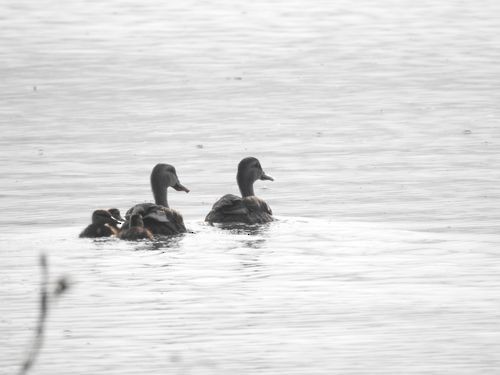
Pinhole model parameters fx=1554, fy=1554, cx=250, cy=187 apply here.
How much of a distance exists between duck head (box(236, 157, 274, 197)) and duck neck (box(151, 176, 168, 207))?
93cm

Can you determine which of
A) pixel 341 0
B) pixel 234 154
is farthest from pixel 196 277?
pixel 341 0

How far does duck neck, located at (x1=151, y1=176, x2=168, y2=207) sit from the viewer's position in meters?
14.0

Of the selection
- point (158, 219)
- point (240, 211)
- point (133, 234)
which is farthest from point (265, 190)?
point (133, 234)

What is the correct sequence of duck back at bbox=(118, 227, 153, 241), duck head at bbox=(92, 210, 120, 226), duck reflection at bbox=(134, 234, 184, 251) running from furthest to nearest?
duck head at bbox=(92, 210, 120, 226), duck back at bbox=(118, 227, 153, 241), duck reflection at bbox=(134, 234, 184, 251)

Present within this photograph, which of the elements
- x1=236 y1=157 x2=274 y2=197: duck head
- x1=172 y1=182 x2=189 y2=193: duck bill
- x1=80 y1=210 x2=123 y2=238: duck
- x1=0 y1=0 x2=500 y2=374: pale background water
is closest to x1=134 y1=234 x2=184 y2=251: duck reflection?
x1=0 y1=0 x2=500 y2=374: pale background water

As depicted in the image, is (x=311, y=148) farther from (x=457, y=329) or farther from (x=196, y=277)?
Result: (x=457, y=329)

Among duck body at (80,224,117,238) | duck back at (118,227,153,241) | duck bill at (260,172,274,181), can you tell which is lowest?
duck back at (118,227,153,241)

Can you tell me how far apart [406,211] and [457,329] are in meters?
4.99

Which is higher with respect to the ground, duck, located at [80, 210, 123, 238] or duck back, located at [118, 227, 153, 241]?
duck, located at [80, 210, 123, 238]

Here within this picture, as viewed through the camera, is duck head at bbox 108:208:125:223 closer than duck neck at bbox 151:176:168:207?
Yes

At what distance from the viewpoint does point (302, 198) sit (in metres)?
14.6

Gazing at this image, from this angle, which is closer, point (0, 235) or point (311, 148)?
point (0, 235)

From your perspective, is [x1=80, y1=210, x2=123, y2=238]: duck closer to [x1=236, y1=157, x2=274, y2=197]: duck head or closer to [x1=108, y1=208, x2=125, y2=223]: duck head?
[x1=108, y1=208, x2=125, y2=223]: duck head

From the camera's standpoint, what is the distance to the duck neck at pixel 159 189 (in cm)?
1398
